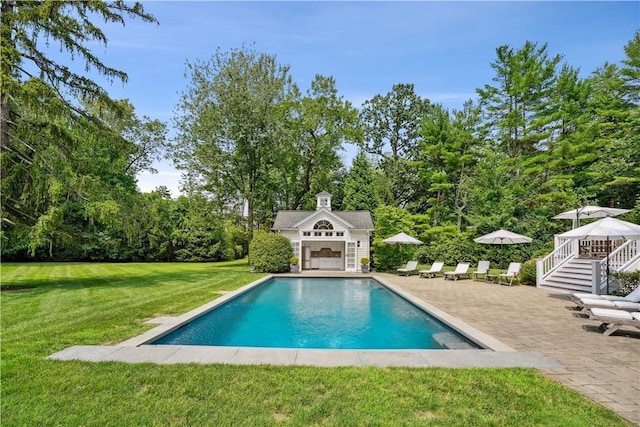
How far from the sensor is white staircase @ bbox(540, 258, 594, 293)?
12.7 metres

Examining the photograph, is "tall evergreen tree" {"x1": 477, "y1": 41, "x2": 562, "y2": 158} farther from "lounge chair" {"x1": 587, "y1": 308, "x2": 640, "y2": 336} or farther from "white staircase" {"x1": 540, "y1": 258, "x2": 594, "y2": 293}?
"lounge chair" {"x1": 587, "y1": 308, "x2": 640, "y2": 336}

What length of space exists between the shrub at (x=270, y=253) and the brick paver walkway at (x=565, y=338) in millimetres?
10115

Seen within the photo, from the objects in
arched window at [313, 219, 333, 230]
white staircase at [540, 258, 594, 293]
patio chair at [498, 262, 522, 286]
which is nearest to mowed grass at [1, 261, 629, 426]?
white staircase at [540, 258, 594, 293]

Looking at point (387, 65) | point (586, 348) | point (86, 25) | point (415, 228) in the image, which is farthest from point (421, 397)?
point (415, 228)

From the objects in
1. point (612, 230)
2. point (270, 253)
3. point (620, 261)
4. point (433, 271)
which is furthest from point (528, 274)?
point (270, 253)

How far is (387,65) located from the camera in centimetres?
1499

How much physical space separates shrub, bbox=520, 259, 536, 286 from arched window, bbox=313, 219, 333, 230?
36.4ft

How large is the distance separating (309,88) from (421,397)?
Answer: 2832cm

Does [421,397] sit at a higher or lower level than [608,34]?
lower

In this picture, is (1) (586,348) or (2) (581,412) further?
(1) (586,348)

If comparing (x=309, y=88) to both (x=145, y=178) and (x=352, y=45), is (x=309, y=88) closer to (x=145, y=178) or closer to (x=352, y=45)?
(x=352, y=45)

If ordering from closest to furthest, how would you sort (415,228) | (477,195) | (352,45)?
(352,45) → (477,195) → (415,228)

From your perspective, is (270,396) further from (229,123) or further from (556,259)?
(229,123)

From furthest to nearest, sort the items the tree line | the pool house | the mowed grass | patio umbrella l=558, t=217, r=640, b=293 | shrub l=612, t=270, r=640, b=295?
1. the pool house
2. the tree line
3. shrub l=612, t=270, r=640, b=295
4. patio umbrella l=558, t=217, r=640, b=293
5. the mowed grass
